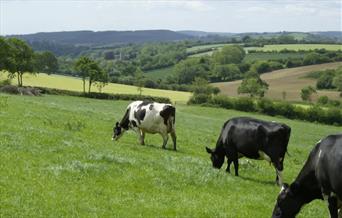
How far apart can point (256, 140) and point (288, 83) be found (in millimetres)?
127826

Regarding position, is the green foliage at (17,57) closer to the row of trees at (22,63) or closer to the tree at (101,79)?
the row of trees at (22,63)

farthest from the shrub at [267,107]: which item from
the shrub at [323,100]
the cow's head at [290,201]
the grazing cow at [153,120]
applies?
the cow's head at [290,201]

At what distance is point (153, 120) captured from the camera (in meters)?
24.4

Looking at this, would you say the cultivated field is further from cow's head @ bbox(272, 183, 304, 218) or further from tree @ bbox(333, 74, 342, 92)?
cow's head @ bbox(272, 183, 304, 218)

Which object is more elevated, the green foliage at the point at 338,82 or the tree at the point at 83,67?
the tree at the point at 83,67

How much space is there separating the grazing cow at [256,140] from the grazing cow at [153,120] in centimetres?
488

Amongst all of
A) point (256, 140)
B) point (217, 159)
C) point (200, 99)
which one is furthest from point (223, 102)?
point (256, 140)

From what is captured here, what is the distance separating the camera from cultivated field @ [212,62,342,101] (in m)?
123

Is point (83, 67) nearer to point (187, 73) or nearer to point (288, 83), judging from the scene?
point (288, 83)

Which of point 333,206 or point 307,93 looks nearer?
point 333,206

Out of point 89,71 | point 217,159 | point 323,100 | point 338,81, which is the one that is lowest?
point 323,100

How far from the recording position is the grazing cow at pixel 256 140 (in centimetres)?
1817

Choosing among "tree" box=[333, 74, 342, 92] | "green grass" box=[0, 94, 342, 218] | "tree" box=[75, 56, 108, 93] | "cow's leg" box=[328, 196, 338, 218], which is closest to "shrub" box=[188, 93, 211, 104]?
"tree" box=[75, 56, 108, 93]

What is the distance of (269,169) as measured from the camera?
21656 millimetres
